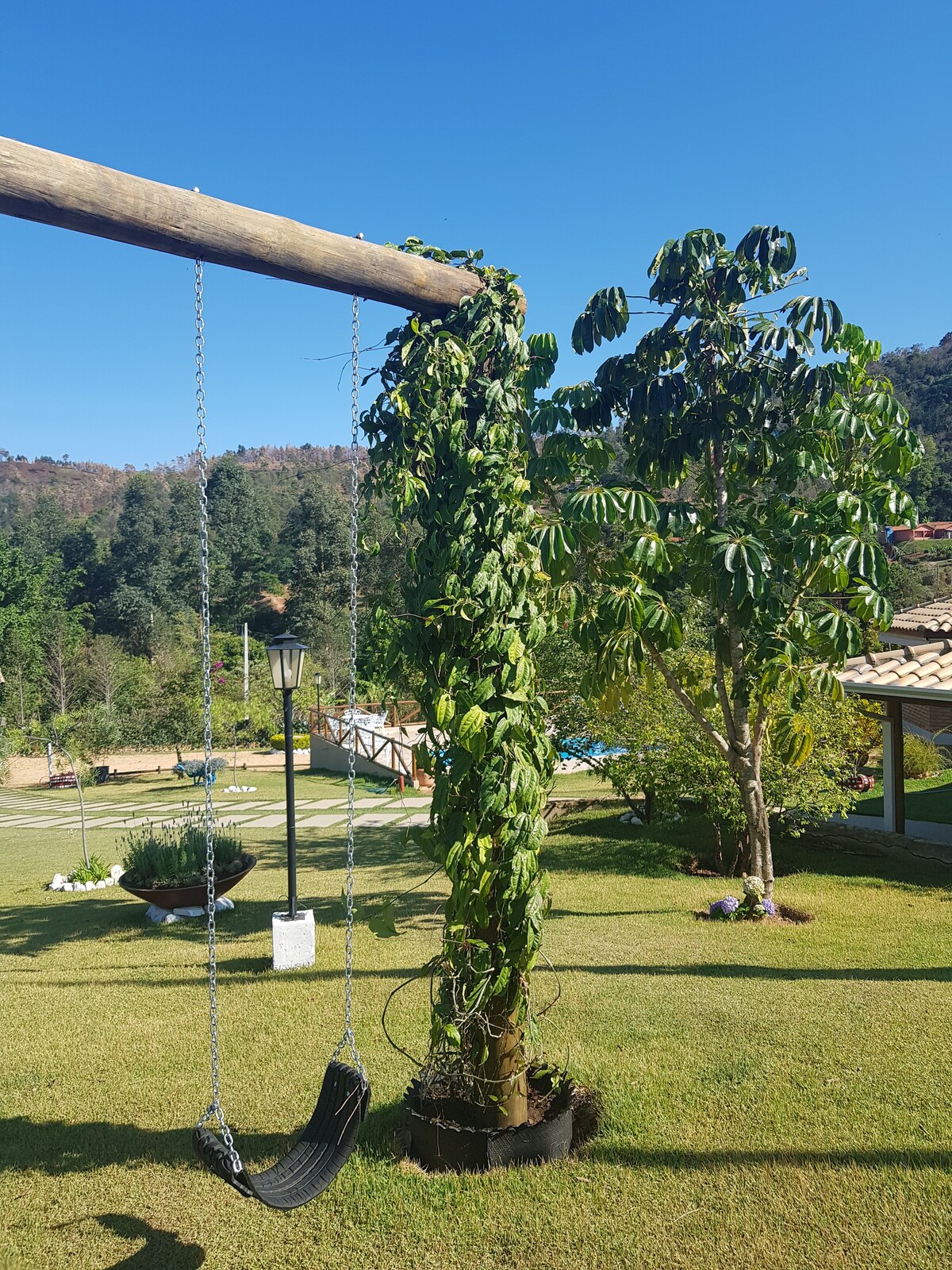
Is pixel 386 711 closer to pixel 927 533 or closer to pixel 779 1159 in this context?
pixel 779 1159

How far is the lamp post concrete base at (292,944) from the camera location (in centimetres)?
663

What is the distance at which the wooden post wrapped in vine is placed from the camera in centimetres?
350

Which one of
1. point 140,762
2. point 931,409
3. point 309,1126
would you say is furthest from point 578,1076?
point 931,409

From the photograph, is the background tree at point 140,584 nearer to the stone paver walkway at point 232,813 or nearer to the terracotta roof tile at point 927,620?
the stone paver walkway at point 232,813

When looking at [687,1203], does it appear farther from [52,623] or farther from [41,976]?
[52,623]

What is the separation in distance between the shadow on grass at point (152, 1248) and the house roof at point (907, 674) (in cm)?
696

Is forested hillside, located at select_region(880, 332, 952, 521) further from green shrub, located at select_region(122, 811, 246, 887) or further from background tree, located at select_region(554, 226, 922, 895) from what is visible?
green shrub, located at select_region(122, 811, 246, 887)

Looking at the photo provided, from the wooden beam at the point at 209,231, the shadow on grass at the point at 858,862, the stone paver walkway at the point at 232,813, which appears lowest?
the stone paver walkway at the point at 232,813

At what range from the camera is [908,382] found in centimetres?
5912

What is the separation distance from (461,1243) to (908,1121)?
2.09m

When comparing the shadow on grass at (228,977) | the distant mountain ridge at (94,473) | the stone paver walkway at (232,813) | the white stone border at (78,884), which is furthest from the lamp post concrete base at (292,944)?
the distant mountain ridge at (94,473)

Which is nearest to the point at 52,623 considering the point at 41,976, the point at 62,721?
the point at 62,721

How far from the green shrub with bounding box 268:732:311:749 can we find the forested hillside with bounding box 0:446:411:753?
1.74 feet

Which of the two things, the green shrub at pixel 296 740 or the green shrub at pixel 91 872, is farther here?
the green shrub at pixel 296 740
